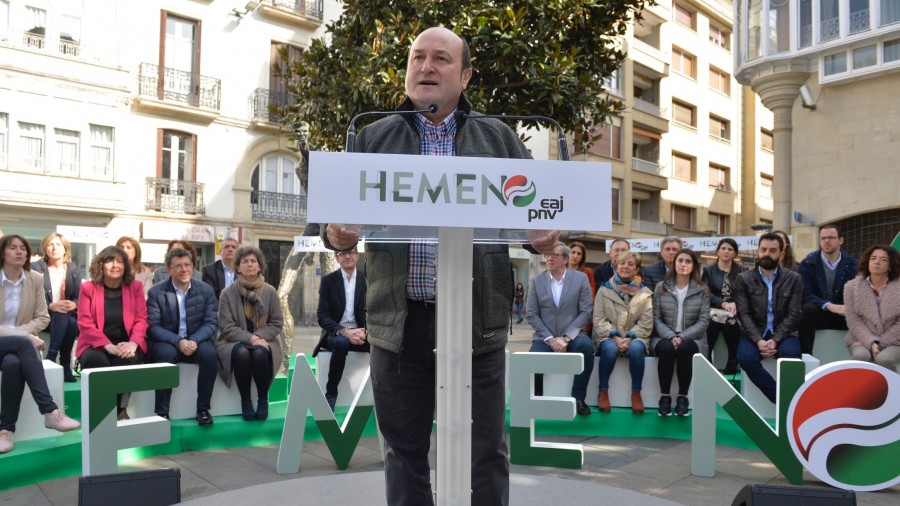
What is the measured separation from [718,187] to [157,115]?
81.6 ft

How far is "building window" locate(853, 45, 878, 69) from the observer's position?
1284 cm

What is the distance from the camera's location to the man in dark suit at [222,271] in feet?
23.5

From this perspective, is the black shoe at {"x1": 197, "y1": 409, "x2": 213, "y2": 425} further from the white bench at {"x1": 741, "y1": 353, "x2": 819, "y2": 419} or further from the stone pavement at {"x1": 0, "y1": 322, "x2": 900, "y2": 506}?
the white bench at {"x1": 741, "y1": 353, "x2": 819, "y2": 419}

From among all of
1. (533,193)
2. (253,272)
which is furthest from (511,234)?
(253,272)

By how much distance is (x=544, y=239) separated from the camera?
1895mm

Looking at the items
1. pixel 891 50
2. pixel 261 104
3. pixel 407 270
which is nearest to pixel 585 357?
pixel 407 270

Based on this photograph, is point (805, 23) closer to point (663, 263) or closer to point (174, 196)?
Result: point (663, 263)

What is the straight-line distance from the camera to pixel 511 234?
6.52 feet

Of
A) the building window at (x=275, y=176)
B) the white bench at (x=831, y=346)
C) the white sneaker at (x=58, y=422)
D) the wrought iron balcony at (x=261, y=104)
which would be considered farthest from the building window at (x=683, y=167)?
the white sneaker at (x=58, y=422)

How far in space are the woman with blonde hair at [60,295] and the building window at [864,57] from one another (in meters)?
13.4

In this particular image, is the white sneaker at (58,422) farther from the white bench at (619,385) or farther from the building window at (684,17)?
the building window at (684,17)

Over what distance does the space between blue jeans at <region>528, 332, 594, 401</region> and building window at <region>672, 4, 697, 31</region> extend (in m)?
27.8

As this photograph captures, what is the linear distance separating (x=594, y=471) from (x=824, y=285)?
10.9 ft

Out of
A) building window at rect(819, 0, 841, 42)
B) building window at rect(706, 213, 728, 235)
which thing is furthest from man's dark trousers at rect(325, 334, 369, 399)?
building window at rect(706, 213, 728, 235)
